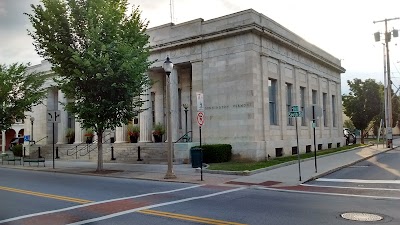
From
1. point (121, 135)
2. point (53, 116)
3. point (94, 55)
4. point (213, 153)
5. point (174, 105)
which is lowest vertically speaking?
point (213, 153)

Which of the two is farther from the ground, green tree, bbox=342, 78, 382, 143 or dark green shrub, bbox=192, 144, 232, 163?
green tree, bbox=342, 78, 382, 143

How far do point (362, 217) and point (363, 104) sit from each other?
49500mm

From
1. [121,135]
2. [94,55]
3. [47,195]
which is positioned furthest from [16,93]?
[47,195]

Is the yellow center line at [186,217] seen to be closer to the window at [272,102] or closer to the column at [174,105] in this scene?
the column at [174,105]

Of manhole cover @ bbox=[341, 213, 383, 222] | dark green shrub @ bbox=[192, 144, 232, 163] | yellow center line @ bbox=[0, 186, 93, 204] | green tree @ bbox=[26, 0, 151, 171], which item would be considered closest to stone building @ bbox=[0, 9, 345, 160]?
dark green shrub @ bbox=[192, 144, 232, 163]

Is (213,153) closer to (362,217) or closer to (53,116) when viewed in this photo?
(53,116)

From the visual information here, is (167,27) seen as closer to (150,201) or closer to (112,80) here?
(112,80)

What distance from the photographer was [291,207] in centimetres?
926

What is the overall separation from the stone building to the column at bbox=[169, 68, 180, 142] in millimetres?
75

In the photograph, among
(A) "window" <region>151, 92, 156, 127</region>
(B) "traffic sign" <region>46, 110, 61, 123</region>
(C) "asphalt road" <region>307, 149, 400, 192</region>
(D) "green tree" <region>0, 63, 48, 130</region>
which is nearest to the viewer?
(C) "asphalt road" <region>307, 149, 400, 192</region>

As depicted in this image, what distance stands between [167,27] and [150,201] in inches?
764

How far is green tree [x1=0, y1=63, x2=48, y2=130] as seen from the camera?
32.4 meters

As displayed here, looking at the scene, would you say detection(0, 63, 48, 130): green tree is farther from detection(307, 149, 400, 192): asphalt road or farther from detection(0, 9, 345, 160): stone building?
detection(307, 149, 400, 192): asphalt road

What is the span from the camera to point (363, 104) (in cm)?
5312
